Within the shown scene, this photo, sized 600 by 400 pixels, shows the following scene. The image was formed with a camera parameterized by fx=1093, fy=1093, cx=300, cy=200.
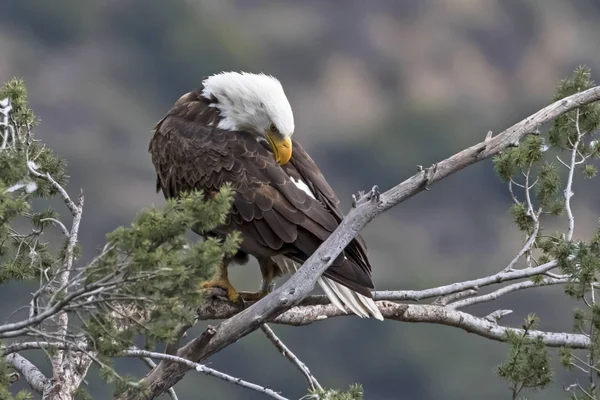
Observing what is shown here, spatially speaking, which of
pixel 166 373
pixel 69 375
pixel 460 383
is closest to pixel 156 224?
pixel 166 373

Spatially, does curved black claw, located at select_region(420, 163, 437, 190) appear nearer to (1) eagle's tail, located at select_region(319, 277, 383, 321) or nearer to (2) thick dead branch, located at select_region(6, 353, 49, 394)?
(1) eagle's tail, located at select_region(319, 277, 383, 321)

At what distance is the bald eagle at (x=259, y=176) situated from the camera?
4836 millimetres

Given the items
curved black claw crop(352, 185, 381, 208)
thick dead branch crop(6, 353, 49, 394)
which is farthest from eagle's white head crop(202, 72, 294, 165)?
thick dead branch crop(6, 353, 49, 394)

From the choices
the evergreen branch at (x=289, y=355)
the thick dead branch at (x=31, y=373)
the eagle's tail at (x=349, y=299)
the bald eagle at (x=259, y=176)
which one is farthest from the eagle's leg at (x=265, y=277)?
the thick dead branch at (x=31, y=373)

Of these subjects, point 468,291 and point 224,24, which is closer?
point 468,291

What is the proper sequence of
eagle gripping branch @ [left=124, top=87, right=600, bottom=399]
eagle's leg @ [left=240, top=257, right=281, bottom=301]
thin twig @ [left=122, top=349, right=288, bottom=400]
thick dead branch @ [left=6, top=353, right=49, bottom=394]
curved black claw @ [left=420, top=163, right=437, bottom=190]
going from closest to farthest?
thin twig @ [left=122, top=349, right=288, bottom=400] < eagle gripping branch @ [left=124, top=87, right=600, bottom=399] < curved black claw @ [left=420, top=163, right=437, bottom=190] < thick dead branch @ [left=6, top=353, right=49, bottom=394] < eagle's leg @ [left=240, top=257, right=281, bottom=301]

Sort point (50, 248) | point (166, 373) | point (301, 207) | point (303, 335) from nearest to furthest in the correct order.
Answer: point (166, 373)
point (301, 207)
point (50, 248)
point (303, 335)

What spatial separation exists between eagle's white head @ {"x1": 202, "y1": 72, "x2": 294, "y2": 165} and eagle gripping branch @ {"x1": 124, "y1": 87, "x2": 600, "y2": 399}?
1.20 m

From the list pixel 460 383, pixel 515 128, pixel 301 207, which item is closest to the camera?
pixel 515 128

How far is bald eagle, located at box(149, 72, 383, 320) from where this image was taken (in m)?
4.84

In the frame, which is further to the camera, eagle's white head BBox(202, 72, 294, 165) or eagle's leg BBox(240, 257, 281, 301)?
eagle's leg BBox(240, 257, 281, 301)

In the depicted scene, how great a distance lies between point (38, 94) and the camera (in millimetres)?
46250

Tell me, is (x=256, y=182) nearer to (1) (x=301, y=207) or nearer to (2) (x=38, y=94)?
(1) (x=301, y=207)

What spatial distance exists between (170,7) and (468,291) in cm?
5594
